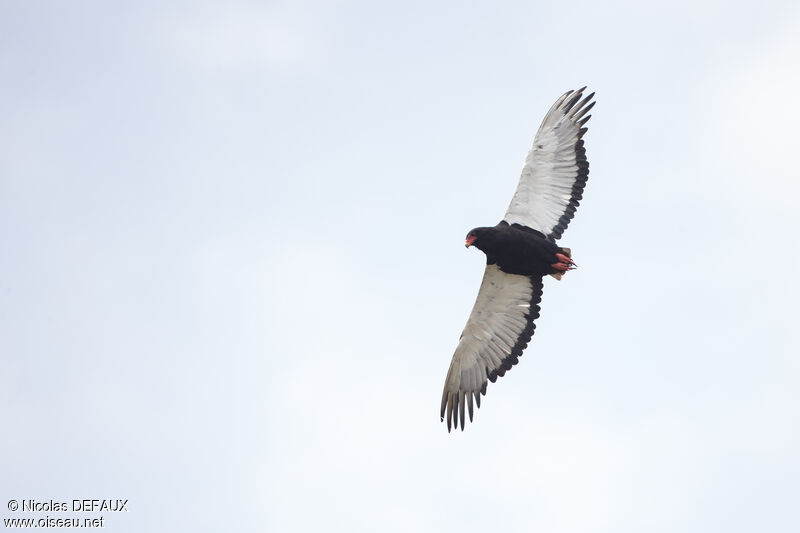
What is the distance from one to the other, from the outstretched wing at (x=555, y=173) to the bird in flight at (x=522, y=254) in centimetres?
2

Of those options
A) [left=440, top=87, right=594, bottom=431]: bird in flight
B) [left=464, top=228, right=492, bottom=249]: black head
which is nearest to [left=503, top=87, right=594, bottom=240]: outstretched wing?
[left=440, top=87, right=594, bottom=431]: bird in flight

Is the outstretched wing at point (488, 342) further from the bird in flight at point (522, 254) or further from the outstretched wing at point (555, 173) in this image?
the outstretched wing at point (555, 173)

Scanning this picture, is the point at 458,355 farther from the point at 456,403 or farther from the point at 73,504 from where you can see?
the point at 73,504

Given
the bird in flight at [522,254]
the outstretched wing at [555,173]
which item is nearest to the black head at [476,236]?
the bird in flight at [522,254]

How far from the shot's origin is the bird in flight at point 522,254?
2325 centimetres

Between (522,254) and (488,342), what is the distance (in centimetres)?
240

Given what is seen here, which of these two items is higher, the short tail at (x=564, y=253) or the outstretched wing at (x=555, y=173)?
the outstretched wing at (x=555, y=173)

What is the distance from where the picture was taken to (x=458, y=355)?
80.2 ft

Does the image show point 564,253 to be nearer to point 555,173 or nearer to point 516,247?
point 516,247

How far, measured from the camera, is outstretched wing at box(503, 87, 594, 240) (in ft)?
77.2

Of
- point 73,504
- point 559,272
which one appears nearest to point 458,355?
point 559,272

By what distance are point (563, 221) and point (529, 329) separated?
2.58 metres

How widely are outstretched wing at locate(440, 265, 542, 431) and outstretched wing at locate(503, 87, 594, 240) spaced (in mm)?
1430

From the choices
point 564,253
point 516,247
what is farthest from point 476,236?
point 564,253
